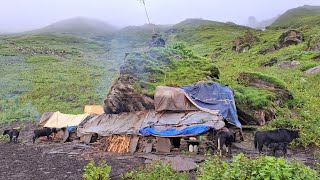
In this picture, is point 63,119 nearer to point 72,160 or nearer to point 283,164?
point 72,160

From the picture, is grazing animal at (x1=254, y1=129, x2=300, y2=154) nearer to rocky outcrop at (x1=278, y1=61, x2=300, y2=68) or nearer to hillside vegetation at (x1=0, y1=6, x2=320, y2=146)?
hillside vegetation at (x1=0, y1=6, x2=320, y2=146)

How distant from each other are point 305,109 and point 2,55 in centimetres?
8354

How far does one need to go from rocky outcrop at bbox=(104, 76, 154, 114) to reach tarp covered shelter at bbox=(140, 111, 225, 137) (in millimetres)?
1785

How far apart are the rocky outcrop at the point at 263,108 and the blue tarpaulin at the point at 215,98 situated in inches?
67.4

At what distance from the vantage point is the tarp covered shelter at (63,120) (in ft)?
97.2

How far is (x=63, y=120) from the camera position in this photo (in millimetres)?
30516

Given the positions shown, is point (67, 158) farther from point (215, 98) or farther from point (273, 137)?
point (273, 137)

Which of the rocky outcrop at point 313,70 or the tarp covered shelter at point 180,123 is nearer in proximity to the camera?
the tarp covered shelter at point 180,123

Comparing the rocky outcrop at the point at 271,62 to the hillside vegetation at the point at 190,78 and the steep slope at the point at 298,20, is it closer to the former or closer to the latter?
the hillside vegetation at the point at 190,78

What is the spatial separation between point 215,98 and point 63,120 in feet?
42.0

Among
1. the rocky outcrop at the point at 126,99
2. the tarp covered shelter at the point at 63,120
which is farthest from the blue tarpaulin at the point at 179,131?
the tarp covered shelter at the point at 63,120

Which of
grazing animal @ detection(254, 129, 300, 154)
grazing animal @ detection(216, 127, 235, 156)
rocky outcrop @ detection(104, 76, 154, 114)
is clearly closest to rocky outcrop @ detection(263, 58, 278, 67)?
rocky outcrop @ detection(104, 76, 154, 114)

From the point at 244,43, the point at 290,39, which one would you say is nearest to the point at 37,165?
the point at 290,39

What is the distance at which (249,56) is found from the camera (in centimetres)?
5903
